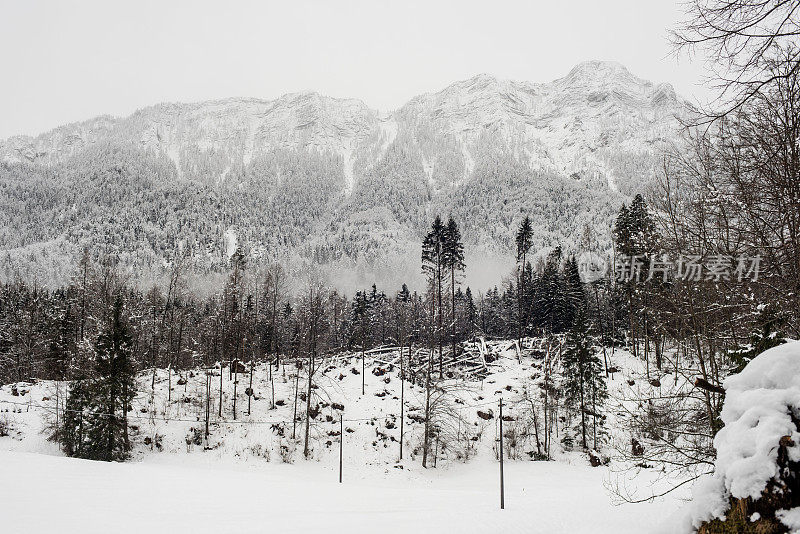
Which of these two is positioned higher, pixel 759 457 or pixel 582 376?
pixel 759 457

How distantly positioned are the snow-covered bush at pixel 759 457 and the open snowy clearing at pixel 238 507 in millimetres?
7822

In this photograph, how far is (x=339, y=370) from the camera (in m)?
45.2

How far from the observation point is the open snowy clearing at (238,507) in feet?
36.0

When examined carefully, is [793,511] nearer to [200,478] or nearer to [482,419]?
[200,478]

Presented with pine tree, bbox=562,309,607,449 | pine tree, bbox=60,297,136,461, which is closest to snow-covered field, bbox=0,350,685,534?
pine tree, bbox=60,297,136,461

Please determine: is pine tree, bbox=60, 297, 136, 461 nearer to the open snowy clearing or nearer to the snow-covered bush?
the open snowy clearing

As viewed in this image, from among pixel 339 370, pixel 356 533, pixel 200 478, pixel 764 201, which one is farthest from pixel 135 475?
pixel 339 370

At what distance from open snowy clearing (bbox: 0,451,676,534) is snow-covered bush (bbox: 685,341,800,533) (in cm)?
782

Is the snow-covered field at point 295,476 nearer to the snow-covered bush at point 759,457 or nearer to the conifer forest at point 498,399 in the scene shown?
the conifer forest at point 498,399

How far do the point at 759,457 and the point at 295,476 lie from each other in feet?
93.3

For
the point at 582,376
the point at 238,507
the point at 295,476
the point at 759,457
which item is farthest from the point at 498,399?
the point at 759,457

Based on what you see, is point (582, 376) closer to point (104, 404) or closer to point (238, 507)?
point (238, 507)

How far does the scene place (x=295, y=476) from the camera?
28.1m

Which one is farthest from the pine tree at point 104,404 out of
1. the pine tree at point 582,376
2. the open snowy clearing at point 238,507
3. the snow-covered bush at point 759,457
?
the snow-covered bush at point 759,457
